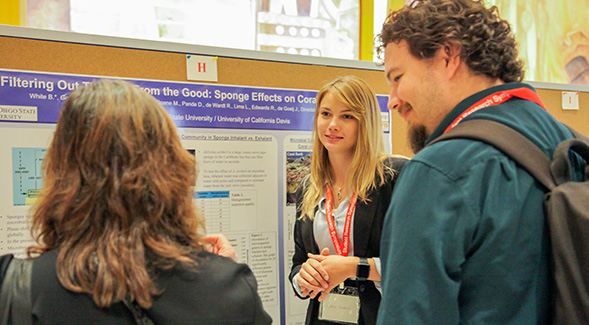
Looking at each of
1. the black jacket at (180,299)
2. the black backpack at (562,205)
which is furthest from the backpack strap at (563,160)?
the black jacket at (180,299)

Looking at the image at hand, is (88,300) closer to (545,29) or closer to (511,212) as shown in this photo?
(511,212)

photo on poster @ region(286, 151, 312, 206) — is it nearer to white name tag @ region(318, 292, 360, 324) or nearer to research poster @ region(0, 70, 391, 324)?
research poster @ region(0, 70, 391, 324)

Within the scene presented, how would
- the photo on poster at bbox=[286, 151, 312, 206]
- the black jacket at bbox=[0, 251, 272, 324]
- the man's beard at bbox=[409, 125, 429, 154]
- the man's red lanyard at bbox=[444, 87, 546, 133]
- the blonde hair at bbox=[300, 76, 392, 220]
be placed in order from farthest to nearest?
the photo on poster at bbox=[286, 151, 312, 206], the blonde hair at bbox=[300, 76, 392, 220], the man's beard at bbox=[409, 125, 429, 154], the man's red lanyard at bbox=[444, 87, 546, 133], the black jacket at bbox=[0, 251, 272, 324]

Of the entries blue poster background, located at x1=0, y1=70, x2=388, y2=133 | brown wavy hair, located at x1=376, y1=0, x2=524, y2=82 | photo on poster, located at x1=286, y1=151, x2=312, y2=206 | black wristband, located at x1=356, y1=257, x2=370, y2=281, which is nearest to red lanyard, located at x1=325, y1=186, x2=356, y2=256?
black wristband, located at x1=356, y1=257, x2=370, y2=281

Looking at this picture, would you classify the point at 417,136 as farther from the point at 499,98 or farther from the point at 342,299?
the point at 342,299

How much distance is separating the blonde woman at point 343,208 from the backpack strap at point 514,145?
0.85 m

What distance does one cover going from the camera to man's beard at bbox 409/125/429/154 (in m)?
1.12

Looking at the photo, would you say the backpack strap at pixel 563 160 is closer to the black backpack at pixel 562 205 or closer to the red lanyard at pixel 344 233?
the black backpack at pixel 562 205

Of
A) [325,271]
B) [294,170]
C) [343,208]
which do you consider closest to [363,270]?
[325,271]

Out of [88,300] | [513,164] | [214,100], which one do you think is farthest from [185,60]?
[513,164]

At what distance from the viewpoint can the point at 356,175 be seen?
69.7 inches

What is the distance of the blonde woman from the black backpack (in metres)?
0.85

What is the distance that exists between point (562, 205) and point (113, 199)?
79 cm

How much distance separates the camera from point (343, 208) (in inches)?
69.6
